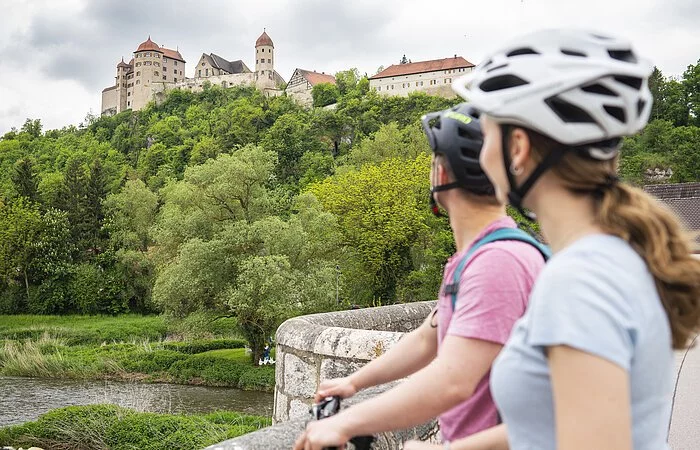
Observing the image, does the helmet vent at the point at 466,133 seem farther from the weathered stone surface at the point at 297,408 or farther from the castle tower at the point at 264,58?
the castle tower at the point at 264,58

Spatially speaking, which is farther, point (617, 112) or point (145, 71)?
point (145, 71)

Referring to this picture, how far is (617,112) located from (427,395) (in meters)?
0.71

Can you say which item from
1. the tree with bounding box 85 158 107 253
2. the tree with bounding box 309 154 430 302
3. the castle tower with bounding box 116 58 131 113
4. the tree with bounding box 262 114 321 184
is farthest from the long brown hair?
the castle tower with bounding box 116 58 131 113

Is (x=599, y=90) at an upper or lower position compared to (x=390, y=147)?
lower

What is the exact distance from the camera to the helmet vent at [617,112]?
1.22 meters

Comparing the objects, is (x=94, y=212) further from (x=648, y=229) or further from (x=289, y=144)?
(x=648, y=229)

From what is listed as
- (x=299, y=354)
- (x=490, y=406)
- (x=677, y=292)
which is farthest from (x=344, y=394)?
(x=299, y=354)

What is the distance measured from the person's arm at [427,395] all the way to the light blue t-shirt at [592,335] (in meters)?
0.29

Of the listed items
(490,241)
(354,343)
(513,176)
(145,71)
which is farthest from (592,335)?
(145,71)

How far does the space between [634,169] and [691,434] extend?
45090 mm

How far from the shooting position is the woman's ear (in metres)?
1.24

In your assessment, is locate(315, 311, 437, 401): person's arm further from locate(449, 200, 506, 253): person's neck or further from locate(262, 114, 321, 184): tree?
locate(262, 114, 321, 184): tree

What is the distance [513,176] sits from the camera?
1260mm

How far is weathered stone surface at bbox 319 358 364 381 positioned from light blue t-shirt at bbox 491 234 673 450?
365 centimetres
